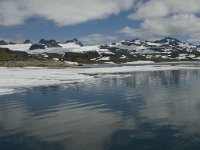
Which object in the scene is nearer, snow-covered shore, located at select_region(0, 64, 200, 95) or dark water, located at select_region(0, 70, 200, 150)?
dark water, located at select_region(0, 70, 200, 150)

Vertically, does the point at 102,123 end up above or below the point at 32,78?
below

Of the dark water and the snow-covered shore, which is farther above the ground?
the snow-covered shore

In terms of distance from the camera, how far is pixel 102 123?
2444 centimetres

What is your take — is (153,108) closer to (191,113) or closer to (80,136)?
(191,113)

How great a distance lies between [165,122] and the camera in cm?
2398

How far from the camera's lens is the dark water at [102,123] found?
19.1 meters

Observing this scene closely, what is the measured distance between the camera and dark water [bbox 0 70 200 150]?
19062 millimetres

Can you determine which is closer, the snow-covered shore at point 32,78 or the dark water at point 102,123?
the dark water at point 102,123

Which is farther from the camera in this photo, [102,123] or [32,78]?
[32,78]

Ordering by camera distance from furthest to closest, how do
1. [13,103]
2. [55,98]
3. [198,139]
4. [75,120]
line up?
[55,98]
[13,103]
[75,120]
[198,139]

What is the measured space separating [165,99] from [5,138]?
1927cm

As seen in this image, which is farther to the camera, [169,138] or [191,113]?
[191,113]

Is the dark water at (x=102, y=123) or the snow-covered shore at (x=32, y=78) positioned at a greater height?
the snow-covered shore at (x=32, y=78)

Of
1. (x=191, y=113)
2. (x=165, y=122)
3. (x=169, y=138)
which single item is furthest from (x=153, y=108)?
(x=169, y=138)
